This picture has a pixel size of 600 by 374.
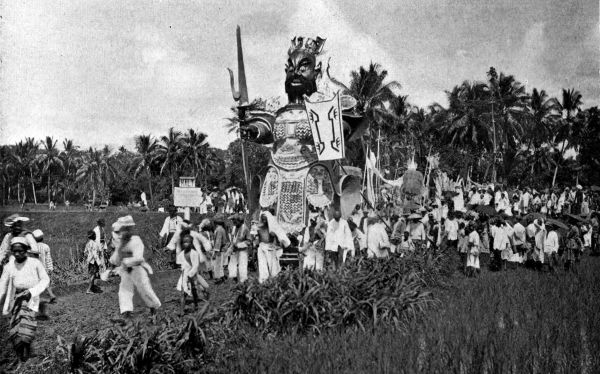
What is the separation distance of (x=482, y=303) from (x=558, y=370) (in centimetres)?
294

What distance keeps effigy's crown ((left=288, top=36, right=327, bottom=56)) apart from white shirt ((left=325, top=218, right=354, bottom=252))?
16.7 ft

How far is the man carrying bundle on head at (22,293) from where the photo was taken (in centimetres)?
547

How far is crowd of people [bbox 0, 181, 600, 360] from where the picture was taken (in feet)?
19.5

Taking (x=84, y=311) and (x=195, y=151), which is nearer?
(x=84, y=311)

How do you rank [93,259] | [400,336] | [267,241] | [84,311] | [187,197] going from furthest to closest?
[187,197] → [93,259] → [267,241] → [84,311] → [400,336]

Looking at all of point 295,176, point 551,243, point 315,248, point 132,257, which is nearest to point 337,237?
point 315,248

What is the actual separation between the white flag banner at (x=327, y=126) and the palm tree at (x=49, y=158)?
44.5 metres

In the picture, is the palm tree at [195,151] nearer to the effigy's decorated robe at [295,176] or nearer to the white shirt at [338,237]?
the effigy's decorated robe at [295,176]

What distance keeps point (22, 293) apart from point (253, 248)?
643cm

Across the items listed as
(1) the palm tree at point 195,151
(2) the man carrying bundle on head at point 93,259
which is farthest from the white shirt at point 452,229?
(1) the palm tree at point 195,151

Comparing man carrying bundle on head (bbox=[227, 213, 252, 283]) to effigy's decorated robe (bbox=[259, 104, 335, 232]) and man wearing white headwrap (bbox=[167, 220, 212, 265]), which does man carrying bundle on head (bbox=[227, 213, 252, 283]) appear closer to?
man wearing white headwrap (bbox=[167, 220, 212, 265])

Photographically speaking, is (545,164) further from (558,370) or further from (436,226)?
(558,370)

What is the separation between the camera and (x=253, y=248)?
38.6 ft

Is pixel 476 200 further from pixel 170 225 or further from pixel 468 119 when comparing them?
pixel 468 119
